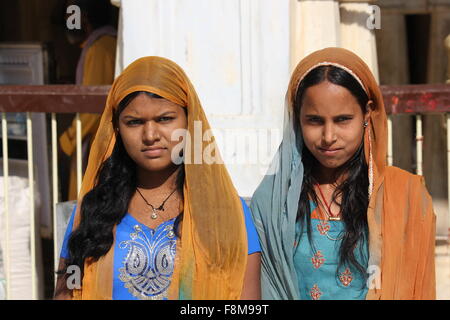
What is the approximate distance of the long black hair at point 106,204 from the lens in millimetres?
3041

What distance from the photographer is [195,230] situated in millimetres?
2996

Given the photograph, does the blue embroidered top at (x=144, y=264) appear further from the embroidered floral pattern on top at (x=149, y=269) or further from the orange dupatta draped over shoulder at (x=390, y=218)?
the orange dupatta draped over shoulder at (x=390, y=218)

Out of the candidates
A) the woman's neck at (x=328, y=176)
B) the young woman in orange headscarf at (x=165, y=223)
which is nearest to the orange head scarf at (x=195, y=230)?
the young woman in orange headscarf at (x=165, y=223)

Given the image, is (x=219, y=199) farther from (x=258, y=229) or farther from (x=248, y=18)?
(x=248, y=18)

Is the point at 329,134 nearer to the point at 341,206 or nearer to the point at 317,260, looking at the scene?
the point at 341,206

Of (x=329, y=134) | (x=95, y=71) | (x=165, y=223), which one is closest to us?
(x=329, y=134)

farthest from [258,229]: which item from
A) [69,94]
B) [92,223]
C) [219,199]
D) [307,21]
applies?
[307,21]

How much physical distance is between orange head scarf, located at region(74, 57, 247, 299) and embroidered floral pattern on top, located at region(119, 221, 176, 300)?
3 centimetres

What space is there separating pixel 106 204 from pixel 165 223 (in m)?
0.24

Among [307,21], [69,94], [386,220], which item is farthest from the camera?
[307,21]

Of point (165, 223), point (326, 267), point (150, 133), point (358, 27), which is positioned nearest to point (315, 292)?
point (326, 267)

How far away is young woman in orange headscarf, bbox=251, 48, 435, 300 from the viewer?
2980 millimetres
